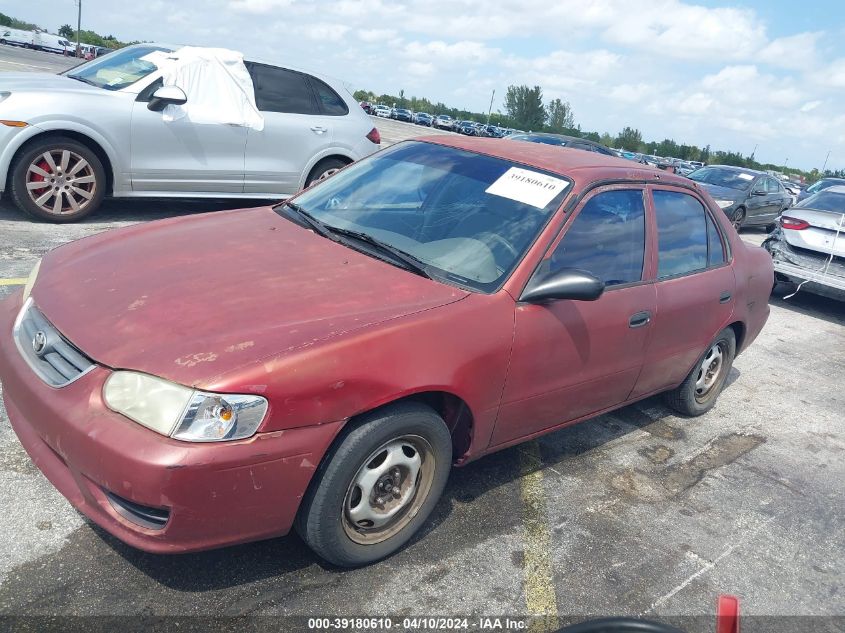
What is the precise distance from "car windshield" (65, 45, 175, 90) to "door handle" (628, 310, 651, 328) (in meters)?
5.73

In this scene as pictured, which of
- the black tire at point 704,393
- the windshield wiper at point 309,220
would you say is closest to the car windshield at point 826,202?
the black tire at point 704,393

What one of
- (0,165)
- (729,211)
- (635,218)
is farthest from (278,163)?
(729,211)

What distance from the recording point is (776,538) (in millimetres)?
3629

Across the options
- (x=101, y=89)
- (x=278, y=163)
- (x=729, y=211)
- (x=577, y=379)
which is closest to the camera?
(x=577, y=379)

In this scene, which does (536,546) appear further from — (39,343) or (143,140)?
(143,140)

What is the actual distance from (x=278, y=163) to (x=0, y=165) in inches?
107

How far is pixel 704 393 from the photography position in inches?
197

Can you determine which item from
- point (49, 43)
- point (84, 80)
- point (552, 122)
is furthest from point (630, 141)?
point (84, 80)

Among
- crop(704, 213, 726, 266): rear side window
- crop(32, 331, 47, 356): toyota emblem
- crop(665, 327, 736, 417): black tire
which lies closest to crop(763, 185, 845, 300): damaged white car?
crop(665, 327, 736, 417): black tire

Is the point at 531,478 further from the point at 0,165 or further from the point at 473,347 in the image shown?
the point at 0,165

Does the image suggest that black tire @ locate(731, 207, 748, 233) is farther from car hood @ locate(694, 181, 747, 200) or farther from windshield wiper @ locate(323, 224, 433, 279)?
windshield wiper @ locate(323, 224, 433, 279)

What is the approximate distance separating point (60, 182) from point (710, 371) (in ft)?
19.4

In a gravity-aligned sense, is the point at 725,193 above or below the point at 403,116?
below

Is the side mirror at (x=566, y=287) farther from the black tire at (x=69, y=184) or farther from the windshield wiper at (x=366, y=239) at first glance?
the black tire at (x=69, y=184)
